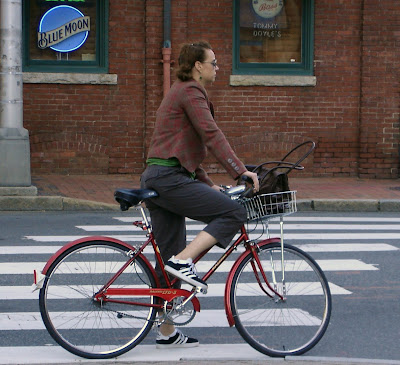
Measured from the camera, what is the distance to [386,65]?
52.5ft

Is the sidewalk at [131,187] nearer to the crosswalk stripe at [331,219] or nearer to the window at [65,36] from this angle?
the crosswalk stripe at [331,219]

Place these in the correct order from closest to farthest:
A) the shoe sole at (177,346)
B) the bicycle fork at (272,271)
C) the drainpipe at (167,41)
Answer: the bicycle fork at (272,271), the shoe sole at (177,346), the drainpipe at (167,41)

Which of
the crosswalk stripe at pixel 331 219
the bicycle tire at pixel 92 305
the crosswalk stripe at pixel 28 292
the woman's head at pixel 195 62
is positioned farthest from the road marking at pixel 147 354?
the crosswalk stripe at pixel 331 219

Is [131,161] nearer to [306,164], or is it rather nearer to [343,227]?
A: [306,164]

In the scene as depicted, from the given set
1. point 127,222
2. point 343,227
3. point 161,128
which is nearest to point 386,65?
point 343,227

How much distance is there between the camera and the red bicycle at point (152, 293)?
509 cm

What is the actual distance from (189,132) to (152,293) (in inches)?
37.6

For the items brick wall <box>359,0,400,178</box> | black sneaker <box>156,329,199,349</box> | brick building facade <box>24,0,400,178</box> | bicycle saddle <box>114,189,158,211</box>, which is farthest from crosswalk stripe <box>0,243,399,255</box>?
brick wall <box>359,0,400,178</box>

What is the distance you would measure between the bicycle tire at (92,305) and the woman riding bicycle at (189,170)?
249mm

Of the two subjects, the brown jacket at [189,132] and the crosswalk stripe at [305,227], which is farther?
the crosswalk stripe at [305,227]

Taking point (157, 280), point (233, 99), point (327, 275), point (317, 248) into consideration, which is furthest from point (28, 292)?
point (233, 99)

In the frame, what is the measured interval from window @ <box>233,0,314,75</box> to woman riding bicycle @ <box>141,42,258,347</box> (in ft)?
35.5

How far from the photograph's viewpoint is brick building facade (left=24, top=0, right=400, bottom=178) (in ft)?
50.9

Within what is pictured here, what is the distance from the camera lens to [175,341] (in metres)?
5.46
